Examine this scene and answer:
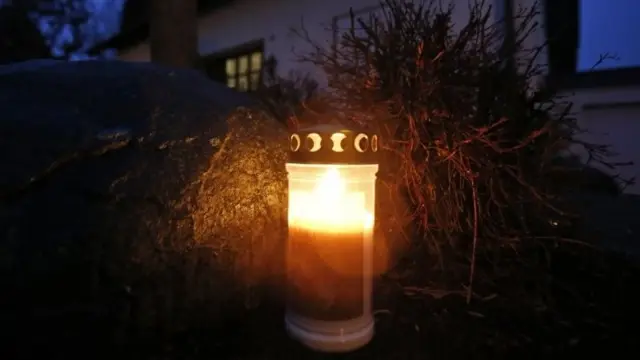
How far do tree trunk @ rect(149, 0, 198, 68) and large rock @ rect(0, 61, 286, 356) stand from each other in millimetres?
2726

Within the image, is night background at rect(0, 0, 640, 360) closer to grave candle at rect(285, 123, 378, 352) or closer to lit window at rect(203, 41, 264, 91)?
grave candle at rect(285, 123, 378, 352)

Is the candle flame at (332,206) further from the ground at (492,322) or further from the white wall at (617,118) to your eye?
the white wall at (617,118)

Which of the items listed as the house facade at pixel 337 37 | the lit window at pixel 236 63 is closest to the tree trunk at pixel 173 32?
the house facade at pixel 337 37

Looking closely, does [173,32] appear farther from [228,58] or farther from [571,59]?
[571,59]

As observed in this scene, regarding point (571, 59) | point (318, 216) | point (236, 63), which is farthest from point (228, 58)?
point (318, 216)

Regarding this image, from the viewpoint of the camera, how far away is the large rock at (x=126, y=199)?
1481mm

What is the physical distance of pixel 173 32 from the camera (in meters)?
4.64

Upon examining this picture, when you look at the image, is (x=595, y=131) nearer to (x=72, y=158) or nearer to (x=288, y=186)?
(x=288, y=186)

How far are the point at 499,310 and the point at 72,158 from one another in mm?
1637

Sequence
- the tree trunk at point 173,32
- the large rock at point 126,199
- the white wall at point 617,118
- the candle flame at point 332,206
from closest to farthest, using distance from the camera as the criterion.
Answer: the large rock at point 126,199 < the candle flame at point 332,206 < the white wall at point 617,118 < the tree trunk at point 173,32

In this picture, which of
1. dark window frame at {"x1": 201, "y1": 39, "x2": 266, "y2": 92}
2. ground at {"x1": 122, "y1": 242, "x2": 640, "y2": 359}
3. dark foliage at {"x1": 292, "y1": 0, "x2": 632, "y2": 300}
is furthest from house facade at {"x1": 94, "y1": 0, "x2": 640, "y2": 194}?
ground at {"x1": 122, "y1": 242, "x2": 640, "y2": 359}

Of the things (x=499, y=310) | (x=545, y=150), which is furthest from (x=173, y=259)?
(x=545, y=150)

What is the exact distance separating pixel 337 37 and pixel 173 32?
2224 mm

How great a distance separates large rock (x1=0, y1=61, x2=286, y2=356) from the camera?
1481 mm
